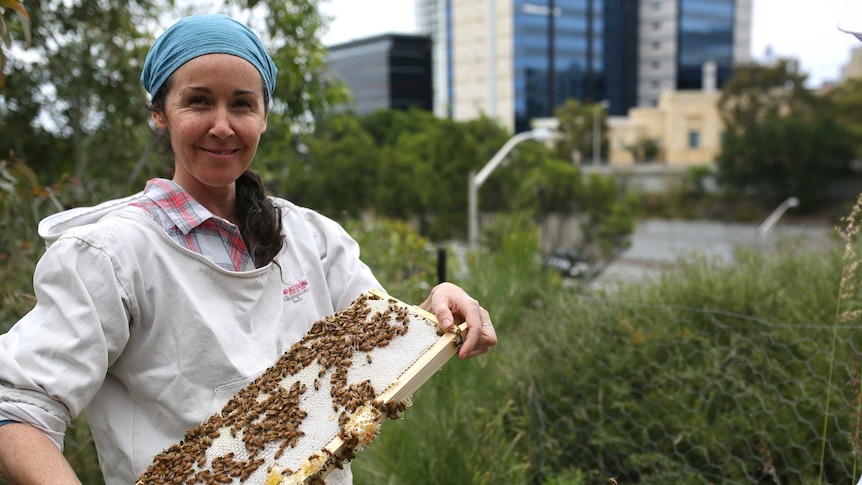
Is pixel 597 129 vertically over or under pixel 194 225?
under

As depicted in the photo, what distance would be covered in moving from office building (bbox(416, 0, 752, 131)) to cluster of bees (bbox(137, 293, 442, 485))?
212 ft

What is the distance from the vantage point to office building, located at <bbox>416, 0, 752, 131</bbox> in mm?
71938

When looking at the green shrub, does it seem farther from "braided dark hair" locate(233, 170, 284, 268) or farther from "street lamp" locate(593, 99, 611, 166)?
"street lamp" locate(593, 99, 611, 166)

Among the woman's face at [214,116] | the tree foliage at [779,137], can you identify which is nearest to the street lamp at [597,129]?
the tree foliage at [779,137]

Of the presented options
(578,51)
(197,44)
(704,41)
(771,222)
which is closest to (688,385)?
(197,44)

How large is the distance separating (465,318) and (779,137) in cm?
4325

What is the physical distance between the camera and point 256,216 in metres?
1.70

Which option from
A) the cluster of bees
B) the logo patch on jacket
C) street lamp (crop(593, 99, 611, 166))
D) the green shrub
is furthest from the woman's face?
street lamp (crop(593, 99, 611, 166))

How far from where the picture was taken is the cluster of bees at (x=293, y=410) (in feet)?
4.50

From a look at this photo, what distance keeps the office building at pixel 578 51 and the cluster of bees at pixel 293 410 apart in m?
64.6

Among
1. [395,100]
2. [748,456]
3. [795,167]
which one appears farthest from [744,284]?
[395,100]

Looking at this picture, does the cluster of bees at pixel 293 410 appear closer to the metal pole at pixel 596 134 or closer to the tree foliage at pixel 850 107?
the tree foliage at pixel 850 107

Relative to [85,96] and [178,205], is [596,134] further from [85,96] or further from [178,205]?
[178,205]

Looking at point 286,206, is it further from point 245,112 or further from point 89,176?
point 89,176
